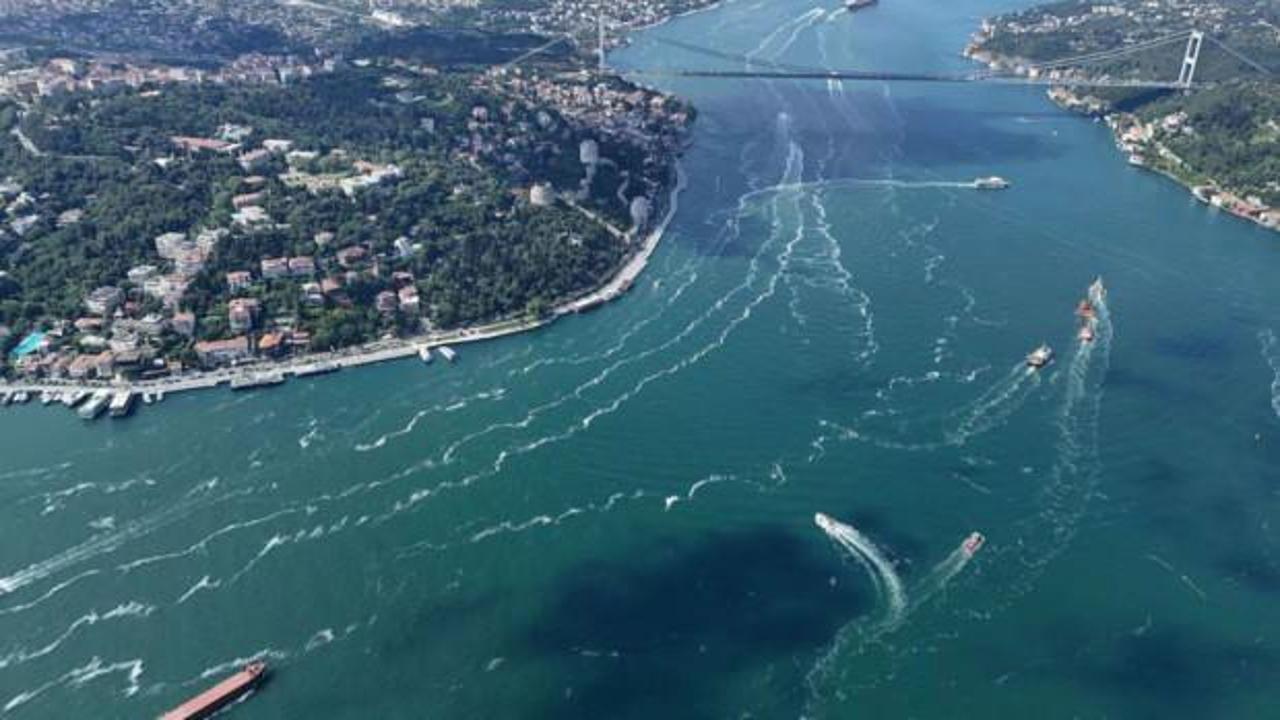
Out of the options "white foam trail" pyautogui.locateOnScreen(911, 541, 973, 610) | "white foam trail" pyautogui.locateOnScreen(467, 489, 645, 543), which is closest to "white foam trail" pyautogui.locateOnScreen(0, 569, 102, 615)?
"white foam trail" pyautogui.locateOnScreen(467, 489, 645, 543)

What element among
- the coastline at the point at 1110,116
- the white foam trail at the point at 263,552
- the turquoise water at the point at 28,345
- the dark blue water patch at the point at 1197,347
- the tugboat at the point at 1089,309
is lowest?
the white foam trail at the point at 263,552

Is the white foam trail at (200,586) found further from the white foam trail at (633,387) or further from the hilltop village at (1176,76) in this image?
the hilltop village at (1176,76)

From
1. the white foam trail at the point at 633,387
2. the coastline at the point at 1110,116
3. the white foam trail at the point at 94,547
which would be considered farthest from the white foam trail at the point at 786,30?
the white foam trail at the point at 94,547

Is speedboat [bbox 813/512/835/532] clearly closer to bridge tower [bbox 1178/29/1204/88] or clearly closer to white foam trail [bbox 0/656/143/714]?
white foam trail [bbox 0/656/143/714]

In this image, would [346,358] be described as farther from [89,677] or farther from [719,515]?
[719,515]


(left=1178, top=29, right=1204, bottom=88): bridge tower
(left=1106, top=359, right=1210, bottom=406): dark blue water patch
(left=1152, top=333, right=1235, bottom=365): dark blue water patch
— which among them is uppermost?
(left=1178, top=29, right=1204, bottom=88): bridge tower

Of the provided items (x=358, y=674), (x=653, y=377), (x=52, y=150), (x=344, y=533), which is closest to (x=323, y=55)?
(x=52, y=150)

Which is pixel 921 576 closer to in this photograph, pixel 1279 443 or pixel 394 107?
pixel 1279 443
